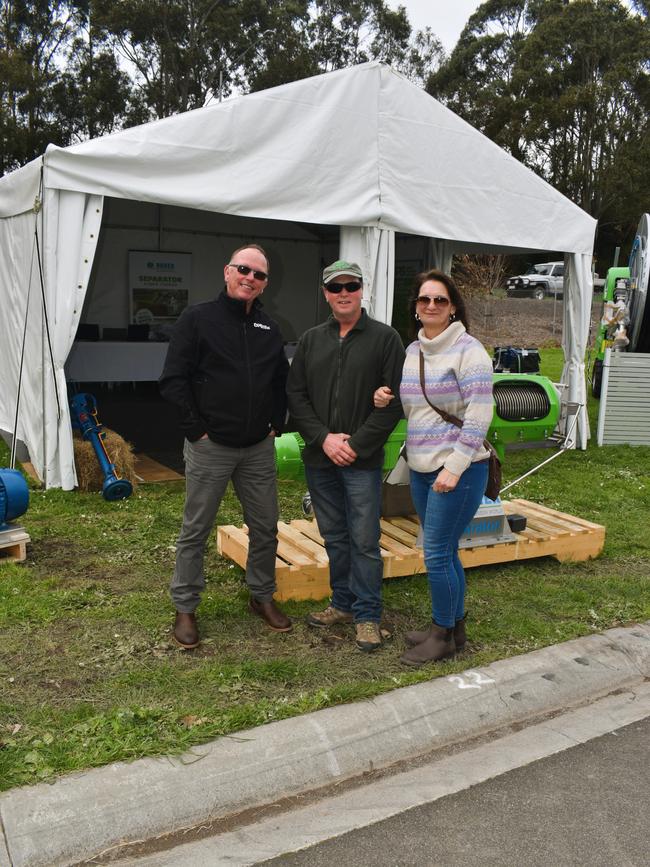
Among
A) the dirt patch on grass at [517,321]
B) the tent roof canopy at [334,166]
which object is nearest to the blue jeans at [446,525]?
the tent roof canopy at [334,166]

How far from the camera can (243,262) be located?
11.9ft

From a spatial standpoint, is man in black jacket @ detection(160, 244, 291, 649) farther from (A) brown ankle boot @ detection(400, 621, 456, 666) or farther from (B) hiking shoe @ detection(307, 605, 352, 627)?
(A) brown ankle boot @ detection(400, 621, 456, 666)

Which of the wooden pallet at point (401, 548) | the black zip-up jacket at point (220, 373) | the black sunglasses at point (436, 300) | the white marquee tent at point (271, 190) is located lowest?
the wooden pallet at point (401, 548)

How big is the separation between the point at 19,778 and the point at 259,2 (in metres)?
35.8

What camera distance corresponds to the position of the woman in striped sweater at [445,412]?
3314 millimetres

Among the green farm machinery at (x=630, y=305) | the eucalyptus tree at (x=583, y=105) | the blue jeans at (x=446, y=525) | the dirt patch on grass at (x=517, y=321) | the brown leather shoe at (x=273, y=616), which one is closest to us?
the blue jeans at (x=446, y=525)

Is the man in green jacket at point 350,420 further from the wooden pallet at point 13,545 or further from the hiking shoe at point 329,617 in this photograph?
the wooden pallet at point 13,545

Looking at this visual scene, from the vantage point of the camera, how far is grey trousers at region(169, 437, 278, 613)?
3.68 meters

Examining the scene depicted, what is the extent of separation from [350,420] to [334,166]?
4.64 metres

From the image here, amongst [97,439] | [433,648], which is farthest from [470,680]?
[97,439]

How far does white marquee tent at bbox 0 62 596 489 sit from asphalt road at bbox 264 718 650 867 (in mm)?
4889

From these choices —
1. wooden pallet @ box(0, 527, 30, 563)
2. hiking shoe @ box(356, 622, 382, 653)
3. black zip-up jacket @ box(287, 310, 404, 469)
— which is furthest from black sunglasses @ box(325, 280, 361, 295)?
wooden pallet @ box(0, 527, 30, 563)

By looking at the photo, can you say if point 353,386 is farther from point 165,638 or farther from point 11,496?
point 11,496

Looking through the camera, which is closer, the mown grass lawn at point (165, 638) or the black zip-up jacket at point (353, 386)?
the mown grass lawn at point (165, 638)
